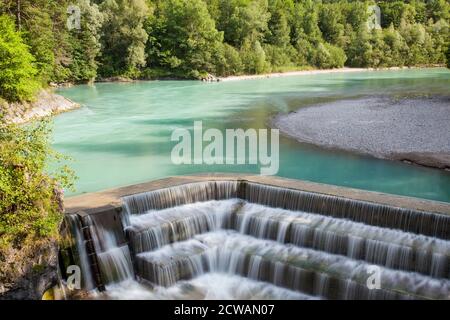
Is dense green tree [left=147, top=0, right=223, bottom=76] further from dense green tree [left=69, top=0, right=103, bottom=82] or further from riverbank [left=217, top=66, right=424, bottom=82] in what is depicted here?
dense green tree [left=69, top=0, right=103, bottom=82]

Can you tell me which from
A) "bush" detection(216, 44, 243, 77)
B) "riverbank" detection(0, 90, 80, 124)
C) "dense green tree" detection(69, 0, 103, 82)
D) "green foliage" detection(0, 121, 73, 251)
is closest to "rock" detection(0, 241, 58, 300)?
"green foliage" detection(0, 121, 73, 251)

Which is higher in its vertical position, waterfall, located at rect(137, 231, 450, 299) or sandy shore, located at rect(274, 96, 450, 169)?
sandy shore, located at rect(274, 96, 450, 169)

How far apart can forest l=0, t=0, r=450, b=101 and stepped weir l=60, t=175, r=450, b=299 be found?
63.9ft

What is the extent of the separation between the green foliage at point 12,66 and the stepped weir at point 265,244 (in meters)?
18.3

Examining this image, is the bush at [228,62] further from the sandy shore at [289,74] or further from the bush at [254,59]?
the bush at [254,59]

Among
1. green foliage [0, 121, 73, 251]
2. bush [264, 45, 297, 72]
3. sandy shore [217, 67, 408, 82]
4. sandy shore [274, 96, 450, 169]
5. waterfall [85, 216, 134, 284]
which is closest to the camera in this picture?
green foliage [0, 121, 73, 251]

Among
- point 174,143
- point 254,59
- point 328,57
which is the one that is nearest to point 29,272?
point 174,143

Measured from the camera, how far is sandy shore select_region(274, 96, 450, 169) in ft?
63.7

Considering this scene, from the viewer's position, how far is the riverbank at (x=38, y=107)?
2757 cm

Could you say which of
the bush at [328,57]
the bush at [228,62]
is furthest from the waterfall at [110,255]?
the bush at [328,57]

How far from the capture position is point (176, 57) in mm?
67812

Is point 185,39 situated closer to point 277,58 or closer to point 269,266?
point 277,58
